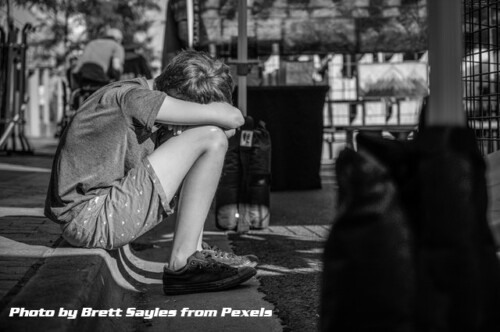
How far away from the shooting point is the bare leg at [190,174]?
318cm

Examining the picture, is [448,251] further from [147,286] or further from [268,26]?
[268,26]

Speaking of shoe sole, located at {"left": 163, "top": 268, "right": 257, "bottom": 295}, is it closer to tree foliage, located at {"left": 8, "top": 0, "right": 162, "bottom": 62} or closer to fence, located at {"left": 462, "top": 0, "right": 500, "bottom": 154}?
fence, located at {"left": 462, "top": 0, "right": 500, "bottom": 154}

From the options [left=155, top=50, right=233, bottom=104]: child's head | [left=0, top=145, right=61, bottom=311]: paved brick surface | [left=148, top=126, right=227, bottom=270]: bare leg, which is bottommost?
[left=0, top=145, right=61, bottom=311]: paved brick surface

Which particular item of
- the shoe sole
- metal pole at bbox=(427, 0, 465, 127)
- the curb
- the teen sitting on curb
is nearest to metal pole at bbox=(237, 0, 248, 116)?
the teen sitting on curb

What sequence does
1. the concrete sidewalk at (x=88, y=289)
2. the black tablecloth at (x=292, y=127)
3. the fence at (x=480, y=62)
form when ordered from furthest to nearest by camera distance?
the black tablecloth at (x=292, y=127)
the fence at (x=480, y=62)
the concrete sidewalk at (x=88, y=289)

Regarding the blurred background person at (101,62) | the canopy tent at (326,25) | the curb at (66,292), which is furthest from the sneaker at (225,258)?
the blurred background person at (101,62)

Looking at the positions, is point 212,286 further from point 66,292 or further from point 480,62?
point 480,62

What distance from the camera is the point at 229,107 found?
3332 millimetres

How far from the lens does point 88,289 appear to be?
2.53 m

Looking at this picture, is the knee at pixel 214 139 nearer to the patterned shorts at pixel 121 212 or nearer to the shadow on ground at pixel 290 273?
the patterned shorts at pixel 121 212

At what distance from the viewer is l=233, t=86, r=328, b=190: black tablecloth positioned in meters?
6.80

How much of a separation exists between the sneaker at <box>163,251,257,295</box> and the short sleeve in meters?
0.65

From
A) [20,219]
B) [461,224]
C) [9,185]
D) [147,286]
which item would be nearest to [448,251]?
[461,224]

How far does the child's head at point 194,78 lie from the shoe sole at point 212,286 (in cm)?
Answer: 81
